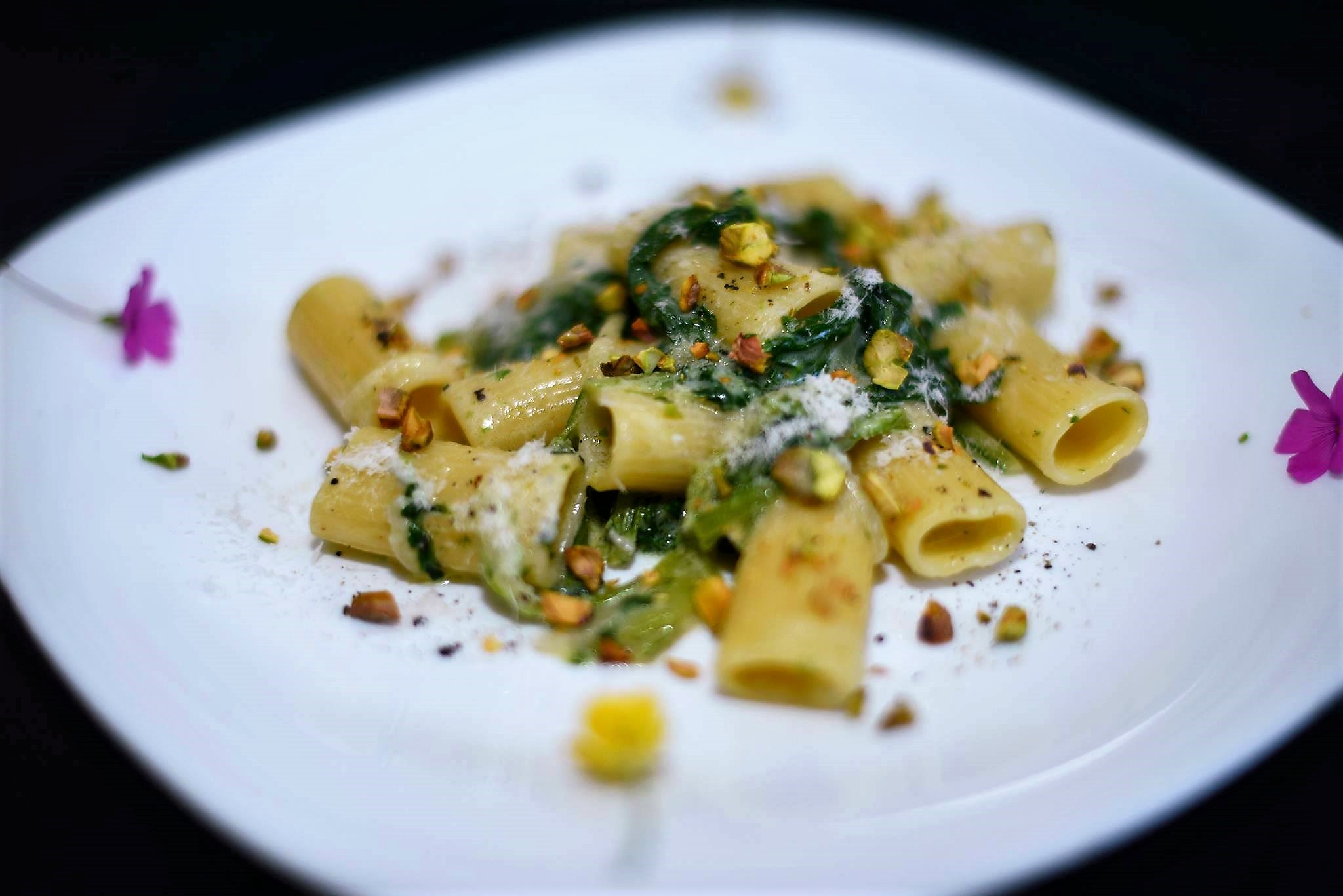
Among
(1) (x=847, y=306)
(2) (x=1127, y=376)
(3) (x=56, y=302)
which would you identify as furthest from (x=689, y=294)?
(3) (x=56, y=302)

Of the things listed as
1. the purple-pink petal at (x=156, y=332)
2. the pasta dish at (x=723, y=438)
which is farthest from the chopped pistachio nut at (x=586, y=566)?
the purple-pink petal at (x=156, y=332)

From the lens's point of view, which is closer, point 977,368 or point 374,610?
point 374,610

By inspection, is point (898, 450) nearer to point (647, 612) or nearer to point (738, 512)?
point (738, 512)

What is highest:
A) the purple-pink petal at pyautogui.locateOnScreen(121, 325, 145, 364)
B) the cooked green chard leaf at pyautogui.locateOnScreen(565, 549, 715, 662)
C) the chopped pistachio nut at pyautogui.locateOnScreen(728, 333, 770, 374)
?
the chopped pistachio nut at pyautogui.locateOnScreen(728, 333, 770, 374)

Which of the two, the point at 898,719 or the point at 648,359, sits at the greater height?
the point at 648,359

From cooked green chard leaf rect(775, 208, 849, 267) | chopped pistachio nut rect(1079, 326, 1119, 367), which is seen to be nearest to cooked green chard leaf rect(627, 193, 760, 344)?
cooked green chard leaf rect(775, 208, 849, 267)

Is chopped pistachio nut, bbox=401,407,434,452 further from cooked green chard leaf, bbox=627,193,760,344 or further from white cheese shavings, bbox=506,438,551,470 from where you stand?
cooked green chard leaf, bbox=627,193,760,344
